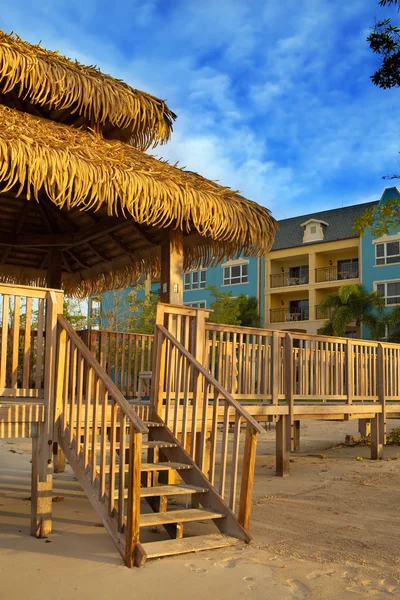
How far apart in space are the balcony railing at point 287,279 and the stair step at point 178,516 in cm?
3555

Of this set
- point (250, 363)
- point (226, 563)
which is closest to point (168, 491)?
point (226, 563)

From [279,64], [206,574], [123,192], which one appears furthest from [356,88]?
[206,574]

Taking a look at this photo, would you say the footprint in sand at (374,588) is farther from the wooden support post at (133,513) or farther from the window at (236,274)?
the window at (236,274)

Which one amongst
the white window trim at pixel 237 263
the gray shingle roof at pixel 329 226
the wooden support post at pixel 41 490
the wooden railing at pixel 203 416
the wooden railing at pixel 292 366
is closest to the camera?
the wooden railing at pixel 203 416

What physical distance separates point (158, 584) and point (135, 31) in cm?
798

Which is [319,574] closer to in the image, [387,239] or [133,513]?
[133,513]

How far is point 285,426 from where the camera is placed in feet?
33.4

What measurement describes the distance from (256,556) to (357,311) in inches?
1195

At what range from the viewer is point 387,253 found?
3719 cm

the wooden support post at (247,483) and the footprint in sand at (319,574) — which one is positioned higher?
the wooden support post at (247,483)

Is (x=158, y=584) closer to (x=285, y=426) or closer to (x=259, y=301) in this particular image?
(x=285, y=426)

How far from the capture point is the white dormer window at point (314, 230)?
40.6 meters

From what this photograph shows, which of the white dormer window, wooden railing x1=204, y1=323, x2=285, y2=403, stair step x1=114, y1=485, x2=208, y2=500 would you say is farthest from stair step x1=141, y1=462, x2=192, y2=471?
the white dormer window

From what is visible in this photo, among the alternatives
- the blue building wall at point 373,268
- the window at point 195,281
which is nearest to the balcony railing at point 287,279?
the blue building wall at point 373,268
